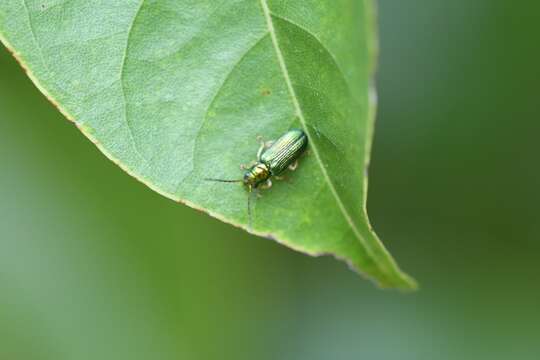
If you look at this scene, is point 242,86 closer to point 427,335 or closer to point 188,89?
point 188,89

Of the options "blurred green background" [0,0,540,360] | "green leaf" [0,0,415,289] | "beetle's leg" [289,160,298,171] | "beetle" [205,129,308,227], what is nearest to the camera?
"green leaf" [0,0,415,289]

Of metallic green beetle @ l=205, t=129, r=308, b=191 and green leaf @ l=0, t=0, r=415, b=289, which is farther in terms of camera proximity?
metallic green beetle @ l=205, t=129, r=308, b=191

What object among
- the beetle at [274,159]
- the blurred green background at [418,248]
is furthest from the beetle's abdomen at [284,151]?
the blurred green background at [418,248]

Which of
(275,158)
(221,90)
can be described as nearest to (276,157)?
(275,158)

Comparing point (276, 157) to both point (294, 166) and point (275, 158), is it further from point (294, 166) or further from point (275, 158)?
point (294, 166)

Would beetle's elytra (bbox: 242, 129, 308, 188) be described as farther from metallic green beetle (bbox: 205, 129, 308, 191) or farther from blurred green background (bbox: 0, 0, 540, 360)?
blurred green background (bbox: 0, 0, 540, 360)

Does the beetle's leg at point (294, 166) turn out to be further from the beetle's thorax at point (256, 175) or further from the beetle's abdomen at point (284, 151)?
the beetle's thorax at point (256, 175)

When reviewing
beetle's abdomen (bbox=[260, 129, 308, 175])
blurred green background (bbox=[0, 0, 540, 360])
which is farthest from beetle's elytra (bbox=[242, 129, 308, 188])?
blurred green background (bbox=[0, 0, 540, 360])

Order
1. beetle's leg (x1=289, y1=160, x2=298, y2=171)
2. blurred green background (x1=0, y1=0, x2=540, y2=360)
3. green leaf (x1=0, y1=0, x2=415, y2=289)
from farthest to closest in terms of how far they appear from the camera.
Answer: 1. blurred green background (x1=0, y1=0, x2=540, y2=360)
2. beetle's leg (x1=289, y1=160, x2=298, y2=171)
3. green leaf (x1=0, y1=0, x2=415, y2=289)
